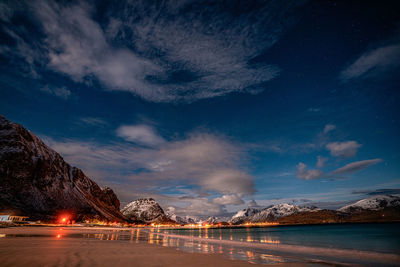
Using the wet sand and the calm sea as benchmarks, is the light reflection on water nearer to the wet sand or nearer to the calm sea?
the calm sea

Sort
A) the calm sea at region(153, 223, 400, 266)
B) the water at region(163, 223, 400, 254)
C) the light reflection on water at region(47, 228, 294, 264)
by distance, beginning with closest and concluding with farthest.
→ the light reflection on water at region(47, 228, 294, 264), the calm sea at region(153, 223, 400, 266), the water at region(163, 223, 400, 254)

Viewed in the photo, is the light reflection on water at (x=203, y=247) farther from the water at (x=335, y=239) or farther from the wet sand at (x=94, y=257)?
the water at (x=335, y=239)

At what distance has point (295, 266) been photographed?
11.8m

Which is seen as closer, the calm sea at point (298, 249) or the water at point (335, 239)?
the calm sea at point (298, 249)

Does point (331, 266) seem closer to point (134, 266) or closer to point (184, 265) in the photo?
point (184, 265)

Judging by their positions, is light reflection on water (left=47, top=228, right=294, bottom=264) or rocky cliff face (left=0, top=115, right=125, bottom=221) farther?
rocky cliff face (left=0, top=115, right=125, bottom=221)

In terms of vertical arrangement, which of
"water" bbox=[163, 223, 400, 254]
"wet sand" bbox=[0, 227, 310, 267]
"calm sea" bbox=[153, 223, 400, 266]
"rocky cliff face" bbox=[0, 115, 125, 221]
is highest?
"rocky cliff face" bbox=[0, 115, 125, 221]

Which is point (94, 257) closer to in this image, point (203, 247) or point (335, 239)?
point (203, 247)

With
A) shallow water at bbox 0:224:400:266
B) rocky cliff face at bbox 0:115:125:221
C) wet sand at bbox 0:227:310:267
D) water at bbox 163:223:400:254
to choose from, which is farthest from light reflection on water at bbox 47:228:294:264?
rocky cliff face at bbox 0:115:125:221

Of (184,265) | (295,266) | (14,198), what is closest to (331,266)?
(295,266)

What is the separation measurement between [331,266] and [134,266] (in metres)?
11.9

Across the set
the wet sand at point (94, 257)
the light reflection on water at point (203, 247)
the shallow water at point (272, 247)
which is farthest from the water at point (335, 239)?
the wet sand at point (94, 257)

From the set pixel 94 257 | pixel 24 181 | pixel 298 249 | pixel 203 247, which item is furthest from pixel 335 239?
pixel 24 181

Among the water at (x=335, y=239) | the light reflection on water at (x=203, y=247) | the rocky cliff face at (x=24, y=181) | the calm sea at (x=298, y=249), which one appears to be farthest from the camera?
the rocky cliff face at (x=24, y=181)
